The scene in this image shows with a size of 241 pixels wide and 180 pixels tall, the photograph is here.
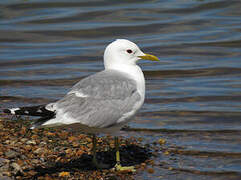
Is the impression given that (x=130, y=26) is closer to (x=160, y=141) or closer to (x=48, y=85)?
(x=48, y=85)

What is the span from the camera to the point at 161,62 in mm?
11258

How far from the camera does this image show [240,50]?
11617mm

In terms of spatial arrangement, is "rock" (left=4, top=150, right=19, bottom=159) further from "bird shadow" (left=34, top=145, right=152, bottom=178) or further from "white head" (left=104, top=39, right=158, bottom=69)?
"white head" (left=104, top=39, right=158, bottom=69)

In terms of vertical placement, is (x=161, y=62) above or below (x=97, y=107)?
below

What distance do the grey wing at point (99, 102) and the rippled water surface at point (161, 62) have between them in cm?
77

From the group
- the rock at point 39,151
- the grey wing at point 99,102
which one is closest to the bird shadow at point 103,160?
the rock at point 39,151

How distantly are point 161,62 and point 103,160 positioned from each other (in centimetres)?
543

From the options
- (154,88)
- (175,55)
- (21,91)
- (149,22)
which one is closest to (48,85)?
(21,91)

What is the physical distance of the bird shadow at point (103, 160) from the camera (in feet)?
18.7

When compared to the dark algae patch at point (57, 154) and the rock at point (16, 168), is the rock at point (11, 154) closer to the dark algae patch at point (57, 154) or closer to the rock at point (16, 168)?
the dark algae patch at point (57, 154)

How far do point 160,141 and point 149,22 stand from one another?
7965 mm

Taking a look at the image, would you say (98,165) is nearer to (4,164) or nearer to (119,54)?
(4,164)

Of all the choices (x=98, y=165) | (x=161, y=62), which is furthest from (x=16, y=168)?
(x=161, y=62)

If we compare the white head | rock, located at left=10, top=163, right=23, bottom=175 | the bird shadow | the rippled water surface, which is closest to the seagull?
the bird shadow
